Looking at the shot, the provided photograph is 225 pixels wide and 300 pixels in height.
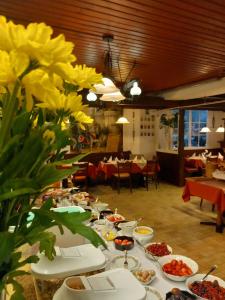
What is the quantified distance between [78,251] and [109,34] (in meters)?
2.55

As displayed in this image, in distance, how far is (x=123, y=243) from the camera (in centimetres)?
166

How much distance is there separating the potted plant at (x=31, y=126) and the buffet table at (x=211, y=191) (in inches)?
143

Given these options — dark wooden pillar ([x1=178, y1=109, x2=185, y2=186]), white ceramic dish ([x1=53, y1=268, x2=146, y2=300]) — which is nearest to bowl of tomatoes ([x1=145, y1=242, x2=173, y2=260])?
white ceramic dish ([x1=53, y1=268, x2=146, y2=300])

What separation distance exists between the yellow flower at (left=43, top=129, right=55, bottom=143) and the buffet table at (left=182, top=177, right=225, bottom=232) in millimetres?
3663

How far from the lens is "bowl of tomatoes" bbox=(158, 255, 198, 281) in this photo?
4.46ft

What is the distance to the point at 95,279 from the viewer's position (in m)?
1.00

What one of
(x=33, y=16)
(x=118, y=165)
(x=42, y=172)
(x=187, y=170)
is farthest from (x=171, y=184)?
(x=42, y=172)

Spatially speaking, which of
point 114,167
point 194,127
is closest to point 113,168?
point 114,167

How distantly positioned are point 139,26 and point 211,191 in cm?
255

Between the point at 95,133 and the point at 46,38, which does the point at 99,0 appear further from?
the point at 95,133

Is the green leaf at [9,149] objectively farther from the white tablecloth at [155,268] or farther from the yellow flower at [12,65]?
the white tablecloth at [155,268]

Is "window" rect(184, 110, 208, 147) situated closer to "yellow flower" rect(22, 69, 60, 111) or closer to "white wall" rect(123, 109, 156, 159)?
"white wall" rect(123, 109, 156, 159)

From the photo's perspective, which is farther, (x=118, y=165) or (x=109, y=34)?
(x=118, y=165)

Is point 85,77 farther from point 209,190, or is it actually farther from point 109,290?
point 209,190
